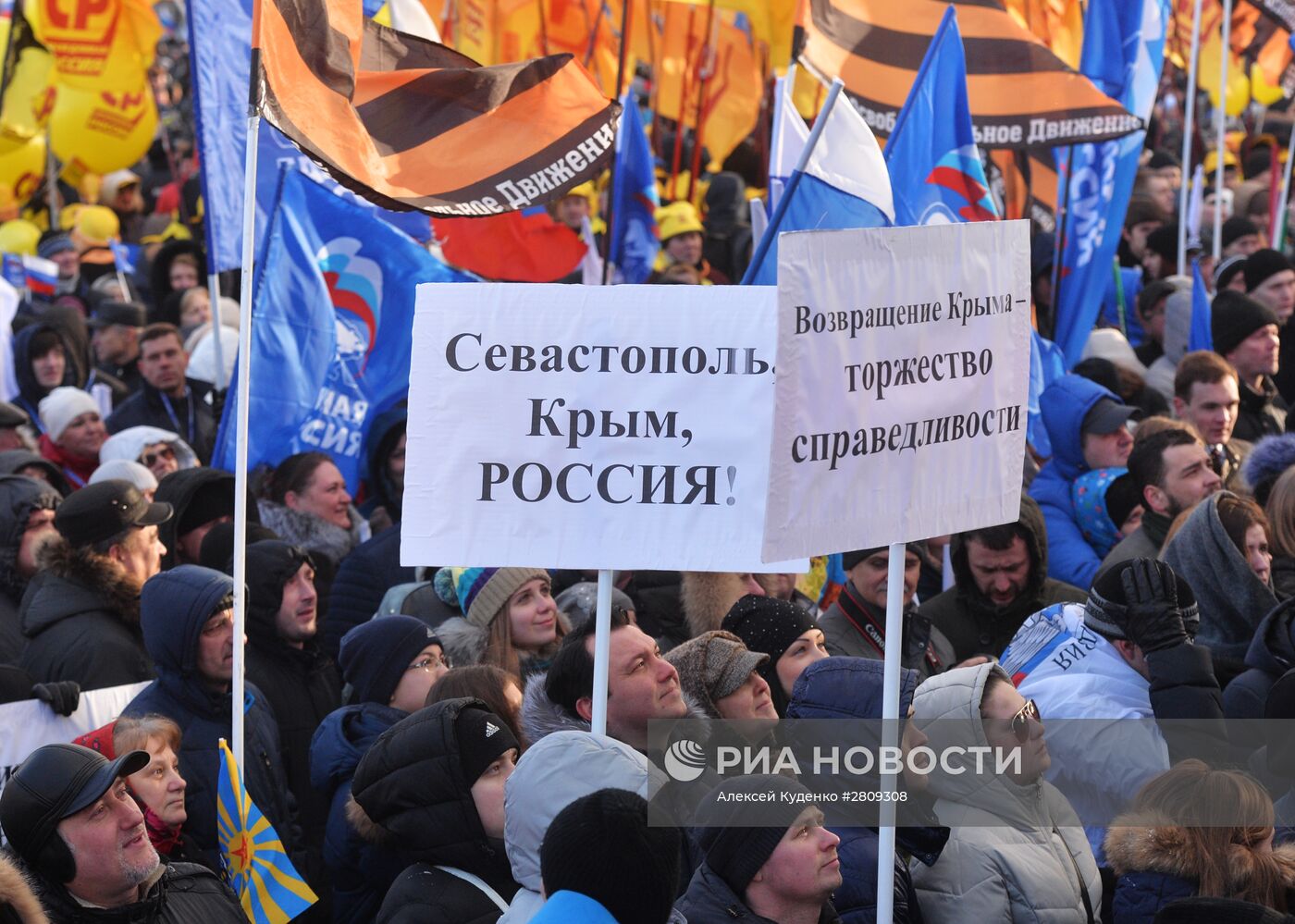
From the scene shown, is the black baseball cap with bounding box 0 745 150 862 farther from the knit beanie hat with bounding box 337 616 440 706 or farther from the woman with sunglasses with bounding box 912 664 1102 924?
the woman with sunglasses with bounding box 912 664 1102 924

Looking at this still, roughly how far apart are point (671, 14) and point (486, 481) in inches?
475

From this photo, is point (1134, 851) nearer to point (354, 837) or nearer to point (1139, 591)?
point (1139, 591)

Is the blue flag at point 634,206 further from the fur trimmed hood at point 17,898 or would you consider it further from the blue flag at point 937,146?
the fur trimmed hood at point 17,898

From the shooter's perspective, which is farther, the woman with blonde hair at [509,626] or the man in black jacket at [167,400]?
the man in black jacket at [167,400]

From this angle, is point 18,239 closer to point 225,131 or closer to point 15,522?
point 225,131

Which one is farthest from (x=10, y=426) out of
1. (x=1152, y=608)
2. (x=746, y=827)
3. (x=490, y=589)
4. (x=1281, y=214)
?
(x=1281, y=214)

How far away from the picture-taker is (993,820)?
392cm

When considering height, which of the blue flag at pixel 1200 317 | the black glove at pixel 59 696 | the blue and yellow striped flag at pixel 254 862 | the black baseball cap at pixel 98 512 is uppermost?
the blue flag at pixel 1200 317

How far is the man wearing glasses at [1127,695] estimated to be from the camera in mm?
4449

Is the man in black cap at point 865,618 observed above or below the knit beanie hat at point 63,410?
above

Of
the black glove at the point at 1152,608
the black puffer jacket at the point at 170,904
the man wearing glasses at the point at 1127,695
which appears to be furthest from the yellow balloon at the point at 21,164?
the black glove at the point at 1152,608

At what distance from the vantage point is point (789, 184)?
5.96 m

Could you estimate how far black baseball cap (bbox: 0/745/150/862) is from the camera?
3.75 meters

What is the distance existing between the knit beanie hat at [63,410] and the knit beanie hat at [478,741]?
5101mm
